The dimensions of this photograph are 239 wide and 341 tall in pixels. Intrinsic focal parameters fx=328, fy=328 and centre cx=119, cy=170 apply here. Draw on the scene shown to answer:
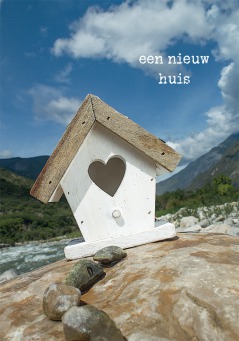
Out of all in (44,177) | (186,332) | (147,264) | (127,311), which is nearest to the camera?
(186,332)

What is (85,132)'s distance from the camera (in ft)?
14.0

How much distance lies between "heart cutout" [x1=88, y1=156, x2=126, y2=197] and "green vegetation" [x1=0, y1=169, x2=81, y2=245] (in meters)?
38.7

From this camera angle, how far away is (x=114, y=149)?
441 cm

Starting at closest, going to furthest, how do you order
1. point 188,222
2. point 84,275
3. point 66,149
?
point 84,275, point 66,149, point 188,222

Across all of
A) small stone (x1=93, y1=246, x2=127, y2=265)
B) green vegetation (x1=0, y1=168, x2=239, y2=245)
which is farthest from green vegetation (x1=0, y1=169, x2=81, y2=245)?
small stone (x1=93, y1=246, x2=127, y2=265)

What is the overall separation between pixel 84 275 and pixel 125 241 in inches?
50.3

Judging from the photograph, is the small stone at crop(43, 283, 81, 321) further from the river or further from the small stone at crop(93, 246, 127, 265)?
the river

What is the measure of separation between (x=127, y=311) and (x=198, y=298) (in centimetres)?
53

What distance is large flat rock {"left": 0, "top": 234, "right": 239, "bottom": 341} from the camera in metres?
2.17

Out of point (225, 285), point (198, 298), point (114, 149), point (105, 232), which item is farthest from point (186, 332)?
point (114, 149)

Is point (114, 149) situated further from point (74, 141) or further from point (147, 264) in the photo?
point (147, 264)

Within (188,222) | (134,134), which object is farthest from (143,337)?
(188,222)

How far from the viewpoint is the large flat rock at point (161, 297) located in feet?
7.11

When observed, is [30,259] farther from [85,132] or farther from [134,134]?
[134,134]
